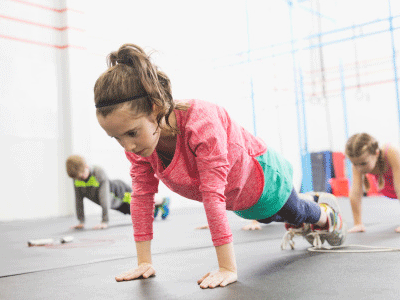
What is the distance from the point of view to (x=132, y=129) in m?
1.04

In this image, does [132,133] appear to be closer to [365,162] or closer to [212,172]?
[212,172]

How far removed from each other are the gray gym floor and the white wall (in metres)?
2.75

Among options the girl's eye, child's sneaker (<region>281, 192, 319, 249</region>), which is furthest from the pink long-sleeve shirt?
child's sneaker (<region>281, 192, 319, 249</region>)

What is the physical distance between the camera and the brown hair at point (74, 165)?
3.22 metres

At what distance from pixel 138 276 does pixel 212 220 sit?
33 centimetres

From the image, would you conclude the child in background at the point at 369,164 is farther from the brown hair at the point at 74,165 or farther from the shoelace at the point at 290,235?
the brown hair at the point at 74,165

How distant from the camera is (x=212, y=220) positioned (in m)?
1.09

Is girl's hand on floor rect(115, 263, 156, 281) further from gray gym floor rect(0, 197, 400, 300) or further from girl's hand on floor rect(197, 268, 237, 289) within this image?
girl's hand on floor rect(197, 268, 237, 289)

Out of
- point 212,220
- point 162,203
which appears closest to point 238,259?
point 212,220

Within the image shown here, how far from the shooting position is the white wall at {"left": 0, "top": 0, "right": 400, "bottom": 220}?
187 inches

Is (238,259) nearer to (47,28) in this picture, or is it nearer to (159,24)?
(47,28)

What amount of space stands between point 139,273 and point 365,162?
1.34m

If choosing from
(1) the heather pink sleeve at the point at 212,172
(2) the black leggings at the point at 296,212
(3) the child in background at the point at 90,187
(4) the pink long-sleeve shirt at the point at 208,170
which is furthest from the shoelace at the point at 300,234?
(3) the child in background at the point at 90,187

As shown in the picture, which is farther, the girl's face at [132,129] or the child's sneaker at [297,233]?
the child's sneaker at [297,233]
